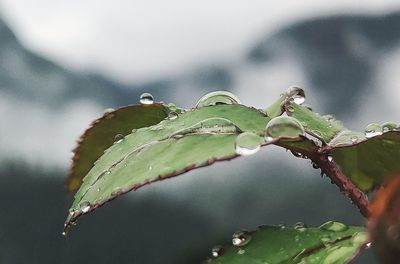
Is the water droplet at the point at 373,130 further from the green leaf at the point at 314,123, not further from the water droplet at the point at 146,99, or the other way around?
the water droplet at the point at 146,99

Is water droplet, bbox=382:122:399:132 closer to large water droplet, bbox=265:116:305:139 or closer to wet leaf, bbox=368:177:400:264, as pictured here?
large water droplet, bbox=265:116:305:139

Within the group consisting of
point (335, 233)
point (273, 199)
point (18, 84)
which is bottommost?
point (335, 233)

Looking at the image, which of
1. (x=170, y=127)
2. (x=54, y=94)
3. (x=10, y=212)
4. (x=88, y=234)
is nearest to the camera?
(x=170, y=127)

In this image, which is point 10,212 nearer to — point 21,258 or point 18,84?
point 21,258

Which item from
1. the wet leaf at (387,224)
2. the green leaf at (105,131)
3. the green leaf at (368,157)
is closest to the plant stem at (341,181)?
the green leaf at (368,157)

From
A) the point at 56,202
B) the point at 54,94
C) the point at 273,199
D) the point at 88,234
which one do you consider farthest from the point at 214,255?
the point at 54,94

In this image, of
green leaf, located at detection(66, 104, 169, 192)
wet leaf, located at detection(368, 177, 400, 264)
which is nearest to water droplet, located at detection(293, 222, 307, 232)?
green leaf, located at detection(66, 104, 169, 192)

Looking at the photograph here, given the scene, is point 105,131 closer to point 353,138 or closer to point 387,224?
point 353,138
